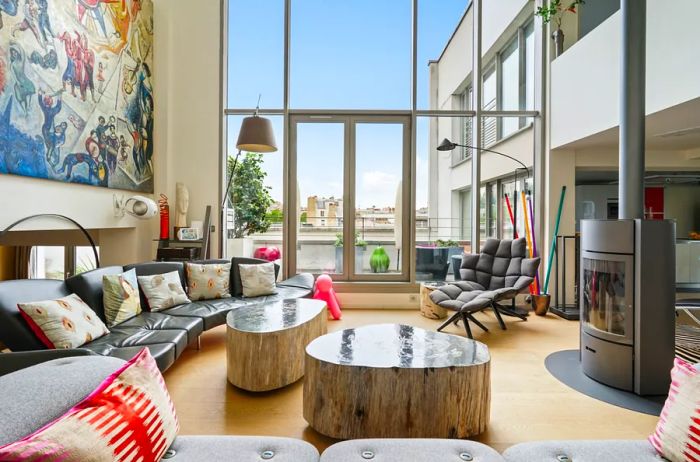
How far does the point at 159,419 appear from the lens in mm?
1257

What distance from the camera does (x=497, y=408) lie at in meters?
2.39

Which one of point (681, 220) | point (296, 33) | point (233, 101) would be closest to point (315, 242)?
point (233, 101)

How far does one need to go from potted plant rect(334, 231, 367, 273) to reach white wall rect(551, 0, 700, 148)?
110 inches

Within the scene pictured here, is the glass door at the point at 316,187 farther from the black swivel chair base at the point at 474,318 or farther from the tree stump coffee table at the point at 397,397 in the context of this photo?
the tree stump coffee table at the point at 397,397

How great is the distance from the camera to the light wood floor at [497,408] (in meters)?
2.12

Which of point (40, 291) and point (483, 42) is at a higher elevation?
point (483, 42)

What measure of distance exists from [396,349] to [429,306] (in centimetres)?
244

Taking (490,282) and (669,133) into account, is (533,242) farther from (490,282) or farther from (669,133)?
(669,133)

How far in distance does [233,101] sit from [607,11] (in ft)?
16.2

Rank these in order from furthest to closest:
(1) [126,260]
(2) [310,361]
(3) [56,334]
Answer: (1) [126,260] < (3) [56,334] < (2) [310,361]

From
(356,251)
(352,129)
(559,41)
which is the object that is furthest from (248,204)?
(559,41)

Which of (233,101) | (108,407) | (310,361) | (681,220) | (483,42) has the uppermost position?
(483,42)

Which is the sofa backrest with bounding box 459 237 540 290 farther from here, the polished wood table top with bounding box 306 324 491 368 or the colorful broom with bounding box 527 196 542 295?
the polished wood table top with bounding box 306 324 491 368

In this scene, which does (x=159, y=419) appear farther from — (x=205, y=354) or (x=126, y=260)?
(x=126, y=260)
